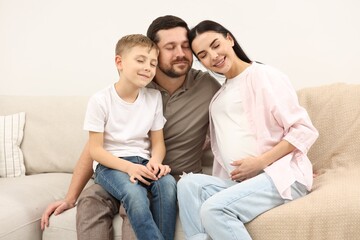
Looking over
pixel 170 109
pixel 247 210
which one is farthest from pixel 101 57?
pixel 247 210

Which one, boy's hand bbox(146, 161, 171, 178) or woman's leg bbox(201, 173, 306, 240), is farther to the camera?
boy's hand bbox(146, 161, 171, 178)

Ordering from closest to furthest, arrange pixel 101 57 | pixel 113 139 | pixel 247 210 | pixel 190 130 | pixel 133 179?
1. pixel 247 210
2. pixel 133 179
3. pixel 113 139
4. pixel 190 130
5. pixel 101 57

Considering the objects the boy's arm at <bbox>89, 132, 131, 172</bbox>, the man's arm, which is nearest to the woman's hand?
the boy's arm at <bbox>89, 132, 131, 172</bbox>

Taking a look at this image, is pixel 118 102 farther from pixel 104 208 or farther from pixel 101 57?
pixel 101 57

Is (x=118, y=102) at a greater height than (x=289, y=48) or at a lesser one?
lesser

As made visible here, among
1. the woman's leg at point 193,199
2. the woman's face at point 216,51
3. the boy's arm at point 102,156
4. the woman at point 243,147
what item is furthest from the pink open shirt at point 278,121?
the boy's arm at point 102,156

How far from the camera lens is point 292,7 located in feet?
7.91

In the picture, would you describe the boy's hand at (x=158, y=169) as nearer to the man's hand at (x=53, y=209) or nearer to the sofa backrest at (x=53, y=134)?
the man's hand at (x=53, y=209)

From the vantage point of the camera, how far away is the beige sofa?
1487 millimetres

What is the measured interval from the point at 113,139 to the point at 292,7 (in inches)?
49.6

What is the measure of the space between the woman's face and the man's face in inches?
4.1

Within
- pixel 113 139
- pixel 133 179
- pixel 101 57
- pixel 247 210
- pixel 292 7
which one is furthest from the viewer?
pixel 101 57

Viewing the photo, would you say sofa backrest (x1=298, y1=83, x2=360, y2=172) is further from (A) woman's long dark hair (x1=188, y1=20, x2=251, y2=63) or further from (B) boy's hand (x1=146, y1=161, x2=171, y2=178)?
(B) boy's hand (x1=146, y1=161, x2=171, y2=178)

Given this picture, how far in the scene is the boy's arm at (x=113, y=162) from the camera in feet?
5.58
